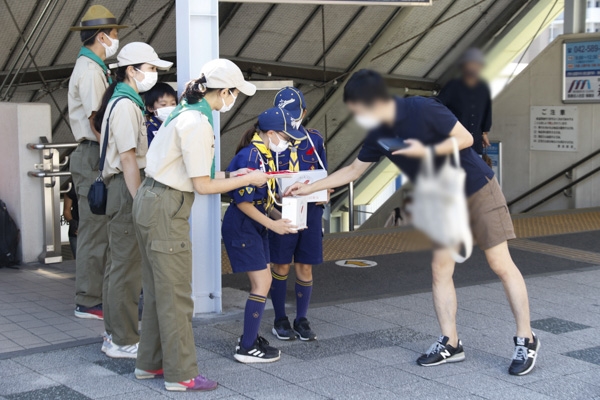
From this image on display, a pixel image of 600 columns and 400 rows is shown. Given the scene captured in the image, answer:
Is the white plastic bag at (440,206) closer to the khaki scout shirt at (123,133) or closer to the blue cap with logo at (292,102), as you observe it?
the khaki scout shirt at (123,133)

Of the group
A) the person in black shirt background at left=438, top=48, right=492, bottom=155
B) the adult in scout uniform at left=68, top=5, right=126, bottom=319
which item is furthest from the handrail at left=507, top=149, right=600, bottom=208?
the person in black shirt background at left=438, top=48, right=492, bottom=155

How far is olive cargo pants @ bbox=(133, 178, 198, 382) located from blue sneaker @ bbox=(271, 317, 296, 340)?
113 centimetres

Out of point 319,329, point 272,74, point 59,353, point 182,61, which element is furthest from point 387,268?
point 272,74

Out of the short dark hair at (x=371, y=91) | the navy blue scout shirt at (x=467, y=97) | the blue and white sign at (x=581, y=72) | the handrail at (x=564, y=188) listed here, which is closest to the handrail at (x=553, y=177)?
the handrail at (x=564, y=188)

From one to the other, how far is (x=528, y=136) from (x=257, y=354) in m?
8.94

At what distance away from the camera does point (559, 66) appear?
12.3 metres

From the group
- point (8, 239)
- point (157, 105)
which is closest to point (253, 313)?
point (157, 105)

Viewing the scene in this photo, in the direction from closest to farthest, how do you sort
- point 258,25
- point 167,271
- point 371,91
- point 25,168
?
point 371,91
point 167,271
point 25,168
point 258,25

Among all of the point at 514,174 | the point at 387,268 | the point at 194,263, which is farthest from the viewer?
the point at 514,174

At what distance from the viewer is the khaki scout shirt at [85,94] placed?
544cm

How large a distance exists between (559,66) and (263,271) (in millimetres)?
8785

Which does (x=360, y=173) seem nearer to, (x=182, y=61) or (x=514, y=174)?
(x=182, y=61)

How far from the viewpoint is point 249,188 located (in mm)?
4664

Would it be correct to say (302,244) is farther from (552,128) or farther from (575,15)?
(552,128)
